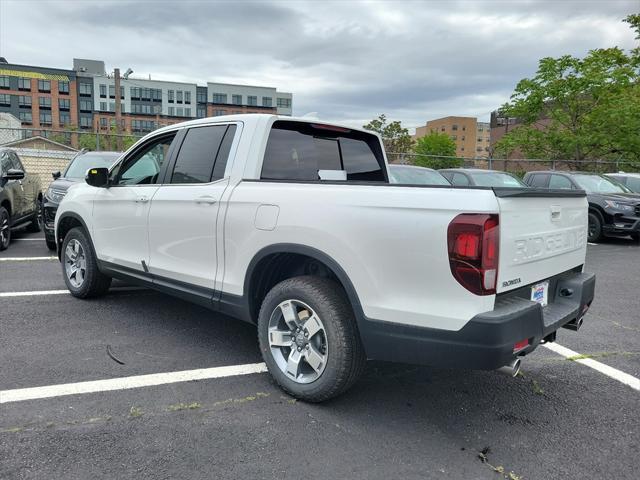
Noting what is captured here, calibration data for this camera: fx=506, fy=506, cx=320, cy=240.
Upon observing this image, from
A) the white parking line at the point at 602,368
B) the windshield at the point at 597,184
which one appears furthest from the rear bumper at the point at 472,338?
the windshield at the point at 597,184

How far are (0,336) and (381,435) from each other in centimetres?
341

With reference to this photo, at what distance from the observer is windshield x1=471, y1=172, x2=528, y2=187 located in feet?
40.5

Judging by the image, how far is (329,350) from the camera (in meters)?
3.03

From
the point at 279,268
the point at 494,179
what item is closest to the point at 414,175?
the point at 494,179

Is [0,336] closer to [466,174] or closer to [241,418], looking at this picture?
[241,418]

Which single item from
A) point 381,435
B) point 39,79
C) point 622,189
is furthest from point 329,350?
point 39,79

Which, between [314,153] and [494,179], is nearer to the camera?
[314,153]

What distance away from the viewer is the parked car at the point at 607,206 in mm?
11414

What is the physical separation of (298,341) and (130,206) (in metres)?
2.30

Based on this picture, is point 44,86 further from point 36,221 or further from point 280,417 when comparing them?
point 280,417

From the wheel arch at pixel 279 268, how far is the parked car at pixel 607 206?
9.06m

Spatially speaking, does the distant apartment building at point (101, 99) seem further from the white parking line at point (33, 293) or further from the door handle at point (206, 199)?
the door handle at point (206, 199)

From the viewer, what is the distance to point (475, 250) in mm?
2520

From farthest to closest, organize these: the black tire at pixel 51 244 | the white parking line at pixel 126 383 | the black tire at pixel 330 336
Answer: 1. the black tire at pixel 51 244
2. the white parking line at pixel 126 383
3. the black tire at pixel 330 336
